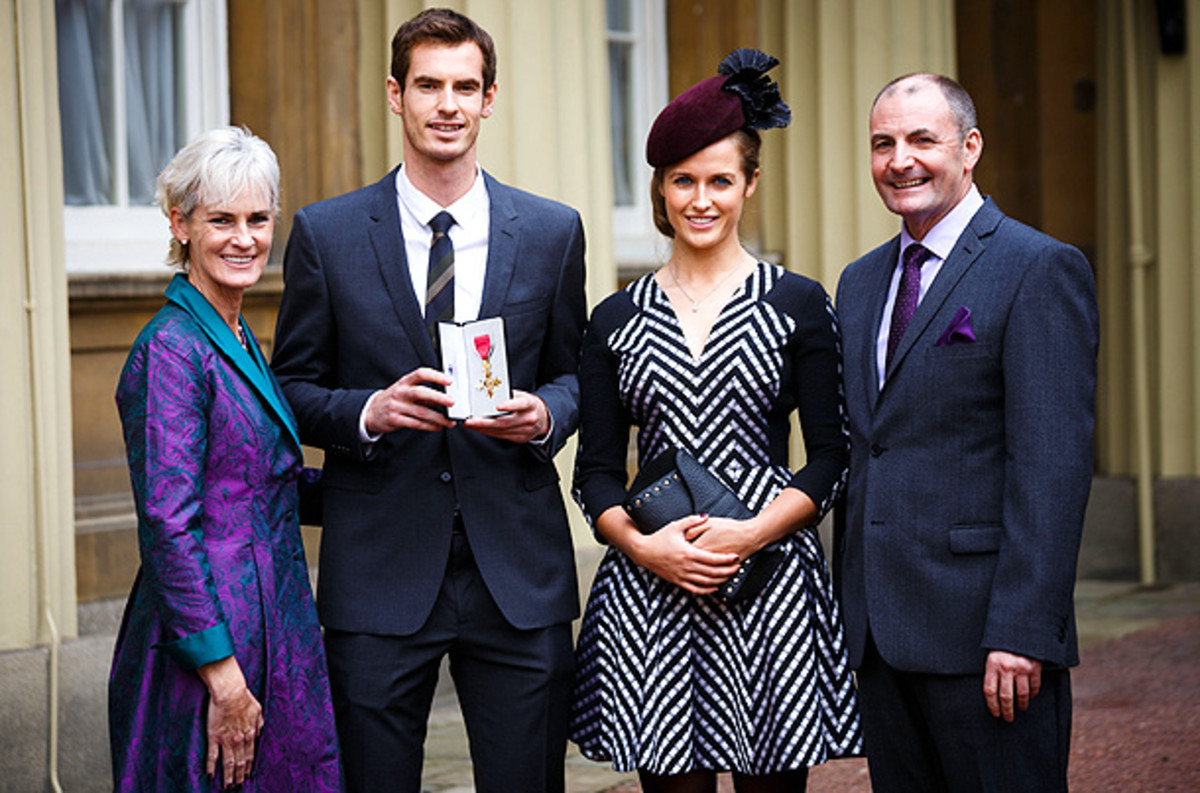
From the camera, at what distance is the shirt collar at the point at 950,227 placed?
3.38m

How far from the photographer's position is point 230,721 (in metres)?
3.14

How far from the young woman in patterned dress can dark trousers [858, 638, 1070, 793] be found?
0.12 meters

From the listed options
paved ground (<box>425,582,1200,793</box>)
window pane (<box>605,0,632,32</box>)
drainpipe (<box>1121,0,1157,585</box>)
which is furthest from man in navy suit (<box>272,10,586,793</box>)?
drainpipe (<box>1121,0,1157,585</box>)

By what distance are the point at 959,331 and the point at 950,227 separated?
27 cm

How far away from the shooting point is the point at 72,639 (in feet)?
16.7

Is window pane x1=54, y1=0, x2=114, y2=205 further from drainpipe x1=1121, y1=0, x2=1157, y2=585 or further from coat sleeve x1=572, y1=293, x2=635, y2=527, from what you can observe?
drainpipe x1=1121, y1=0, x2=1157, y2=585

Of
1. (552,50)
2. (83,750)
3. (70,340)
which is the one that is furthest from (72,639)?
(552,50)

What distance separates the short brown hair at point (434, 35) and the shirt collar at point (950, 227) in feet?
3.43

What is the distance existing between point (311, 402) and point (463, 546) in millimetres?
456

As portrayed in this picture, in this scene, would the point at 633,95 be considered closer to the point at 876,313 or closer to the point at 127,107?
the point at 127,107

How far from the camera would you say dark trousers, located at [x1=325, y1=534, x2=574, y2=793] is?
3.48m

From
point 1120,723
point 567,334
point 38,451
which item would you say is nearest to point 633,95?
point 1120,723

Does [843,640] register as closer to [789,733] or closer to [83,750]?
[789,733]

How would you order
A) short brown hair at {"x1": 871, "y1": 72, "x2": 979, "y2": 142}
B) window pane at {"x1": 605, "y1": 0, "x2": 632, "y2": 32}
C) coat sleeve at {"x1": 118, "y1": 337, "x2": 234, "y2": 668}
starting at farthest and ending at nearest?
window pane at {"x1": 605, "y1": 0, "x2": 632, "y2": 32} < short brown hair at {"x1": 871, "y1": 72, "x2": 979, "y2": 142} < coat sleeve at {"x1": 118, "y1": 337, "x2": 234, "y2": 668}
